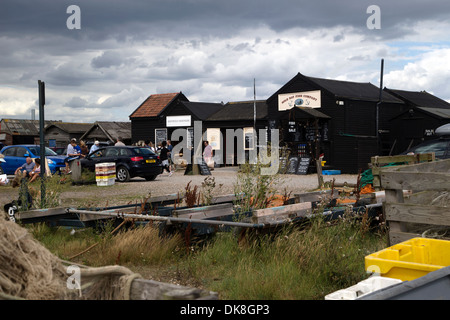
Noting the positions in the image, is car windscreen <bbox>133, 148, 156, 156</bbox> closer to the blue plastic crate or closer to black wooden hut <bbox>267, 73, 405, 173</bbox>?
black wooden hut <bbox>267, 73, 405, 173</bbox>

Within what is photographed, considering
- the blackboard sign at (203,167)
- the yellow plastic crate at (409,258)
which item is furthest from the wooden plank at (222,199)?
the blackboard sign at (203,167)

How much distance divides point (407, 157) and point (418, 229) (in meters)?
2.85

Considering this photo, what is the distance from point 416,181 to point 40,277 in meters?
4.37

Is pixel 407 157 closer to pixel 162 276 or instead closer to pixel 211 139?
pixel 162 276

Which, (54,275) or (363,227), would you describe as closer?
(54,275)

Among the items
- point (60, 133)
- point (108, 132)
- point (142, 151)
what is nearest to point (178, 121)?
point (108, 132)

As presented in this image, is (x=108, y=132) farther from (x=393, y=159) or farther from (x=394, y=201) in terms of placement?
(x=394, y=201)

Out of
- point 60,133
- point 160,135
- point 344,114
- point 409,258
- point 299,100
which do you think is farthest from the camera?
point 60,133

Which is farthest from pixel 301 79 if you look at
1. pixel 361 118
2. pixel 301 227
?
pixel 301 227

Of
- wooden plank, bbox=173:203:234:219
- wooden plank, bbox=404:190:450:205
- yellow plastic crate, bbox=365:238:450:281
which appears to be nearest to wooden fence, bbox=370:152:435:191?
wooden plank, bbox=404:190:450:205

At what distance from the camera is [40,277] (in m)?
3.37

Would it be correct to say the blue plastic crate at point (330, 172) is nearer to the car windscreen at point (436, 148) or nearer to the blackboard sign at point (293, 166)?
the blackboard sign at point (293, 166)
